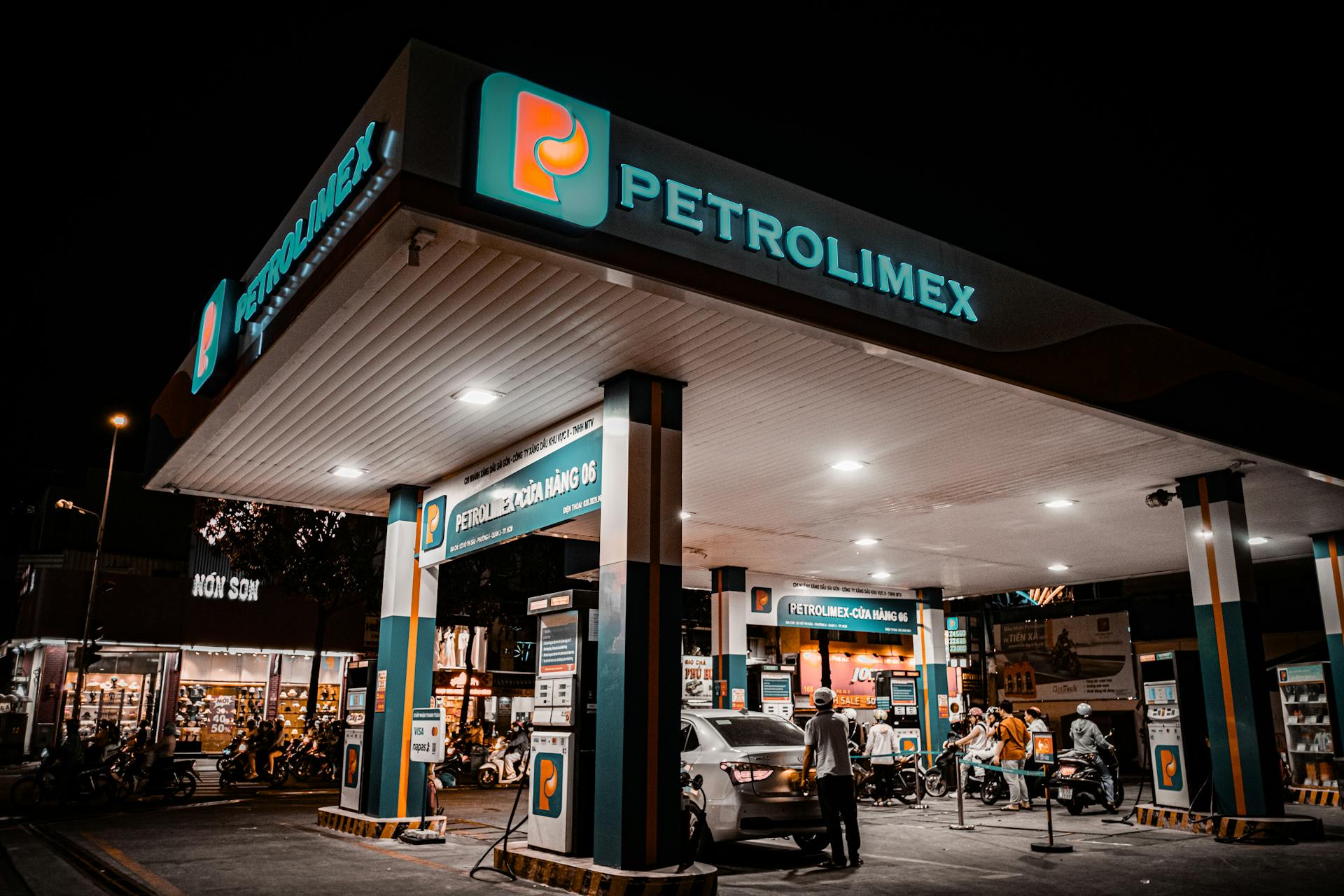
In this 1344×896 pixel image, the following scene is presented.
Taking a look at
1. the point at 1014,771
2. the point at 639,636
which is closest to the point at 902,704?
the point at 1014,771

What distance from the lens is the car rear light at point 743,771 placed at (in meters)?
9.45

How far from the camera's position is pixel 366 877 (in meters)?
8.45

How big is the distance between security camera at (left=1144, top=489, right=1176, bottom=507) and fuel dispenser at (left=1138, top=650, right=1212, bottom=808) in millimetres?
2024

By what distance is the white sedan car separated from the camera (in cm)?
936

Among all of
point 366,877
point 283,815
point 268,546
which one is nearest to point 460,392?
point 366,877

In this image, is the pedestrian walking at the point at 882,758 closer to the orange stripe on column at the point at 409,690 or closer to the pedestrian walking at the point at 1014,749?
the pedestrian walking at the point at 1014,749

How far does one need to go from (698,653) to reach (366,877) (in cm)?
2880

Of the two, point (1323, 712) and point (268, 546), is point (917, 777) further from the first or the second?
point (268, 546)

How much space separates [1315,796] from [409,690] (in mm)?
14884

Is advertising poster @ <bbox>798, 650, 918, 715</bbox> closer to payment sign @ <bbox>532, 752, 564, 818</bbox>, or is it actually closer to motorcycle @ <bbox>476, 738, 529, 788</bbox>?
motorcycle @ <bbox>476, 738, 529, 788</bbox>

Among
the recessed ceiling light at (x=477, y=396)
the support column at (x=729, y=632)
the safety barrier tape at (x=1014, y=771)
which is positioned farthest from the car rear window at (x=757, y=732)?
the support column at (x=729, y=632)

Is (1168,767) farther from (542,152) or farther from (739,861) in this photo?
(542,152)

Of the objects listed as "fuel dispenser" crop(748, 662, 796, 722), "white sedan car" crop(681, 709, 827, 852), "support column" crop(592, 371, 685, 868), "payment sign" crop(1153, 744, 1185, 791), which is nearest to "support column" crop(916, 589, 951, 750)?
"fuel dispenser" crop(748, 662, 796, 722)

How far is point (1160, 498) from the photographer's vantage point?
12.9m
